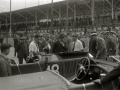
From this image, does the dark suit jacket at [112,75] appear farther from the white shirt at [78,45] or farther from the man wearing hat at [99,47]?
the white shirt at [78,45]

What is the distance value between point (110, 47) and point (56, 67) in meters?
5.50

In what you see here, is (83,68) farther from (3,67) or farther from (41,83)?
(3,67)

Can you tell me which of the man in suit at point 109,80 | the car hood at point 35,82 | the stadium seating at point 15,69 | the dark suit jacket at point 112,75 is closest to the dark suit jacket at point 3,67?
the car hood at point 35,82

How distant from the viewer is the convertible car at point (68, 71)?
3551 mm

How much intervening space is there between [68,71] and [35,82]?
9.07 ft

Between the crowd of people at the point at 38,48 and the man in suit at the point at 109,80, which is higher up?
the crowd of people at the point at 38,48

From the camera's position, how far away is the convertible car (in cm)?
355

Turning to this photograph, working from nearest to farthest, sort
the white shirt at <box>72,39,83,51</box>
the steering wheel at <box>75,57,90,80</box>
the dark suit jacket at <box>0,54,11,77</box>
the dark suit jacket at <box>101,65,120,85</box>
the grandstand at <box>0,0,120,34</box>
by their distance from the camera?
the dark suit jacket at <box>101,65,120,85</box> → the dark suit jacket at <box>0,54,11,77</box> → the steering wheel at <box>75,57,90,80</box> → the white shirt at <box>72,39,83,51</box> → the grandstand at <box>0,0,120,34</box>

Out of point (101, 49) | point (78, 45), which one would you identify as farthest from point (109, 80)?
point (78, 45)

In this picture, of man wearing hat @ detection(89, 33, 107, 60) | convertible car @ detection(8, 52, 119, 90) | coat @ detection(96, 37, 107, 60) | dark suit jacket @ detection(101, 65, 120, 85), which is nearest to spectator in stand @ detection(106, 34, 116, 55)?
man wearing hat @ detection(89, 33, 107, 60)

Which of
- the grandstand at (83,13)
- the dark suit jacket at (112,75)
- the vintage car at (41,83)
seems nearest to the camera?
the dark suit jacket at (112,75)

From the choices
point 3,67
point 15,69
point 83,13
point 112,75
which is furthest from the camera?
point 83,13

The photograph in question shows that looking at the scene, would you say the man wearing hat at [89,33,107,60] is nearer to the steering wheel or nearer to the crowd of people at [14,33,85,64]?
the crowd of people at [14,33,85,64]

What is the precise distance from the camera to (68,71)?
6398mm
